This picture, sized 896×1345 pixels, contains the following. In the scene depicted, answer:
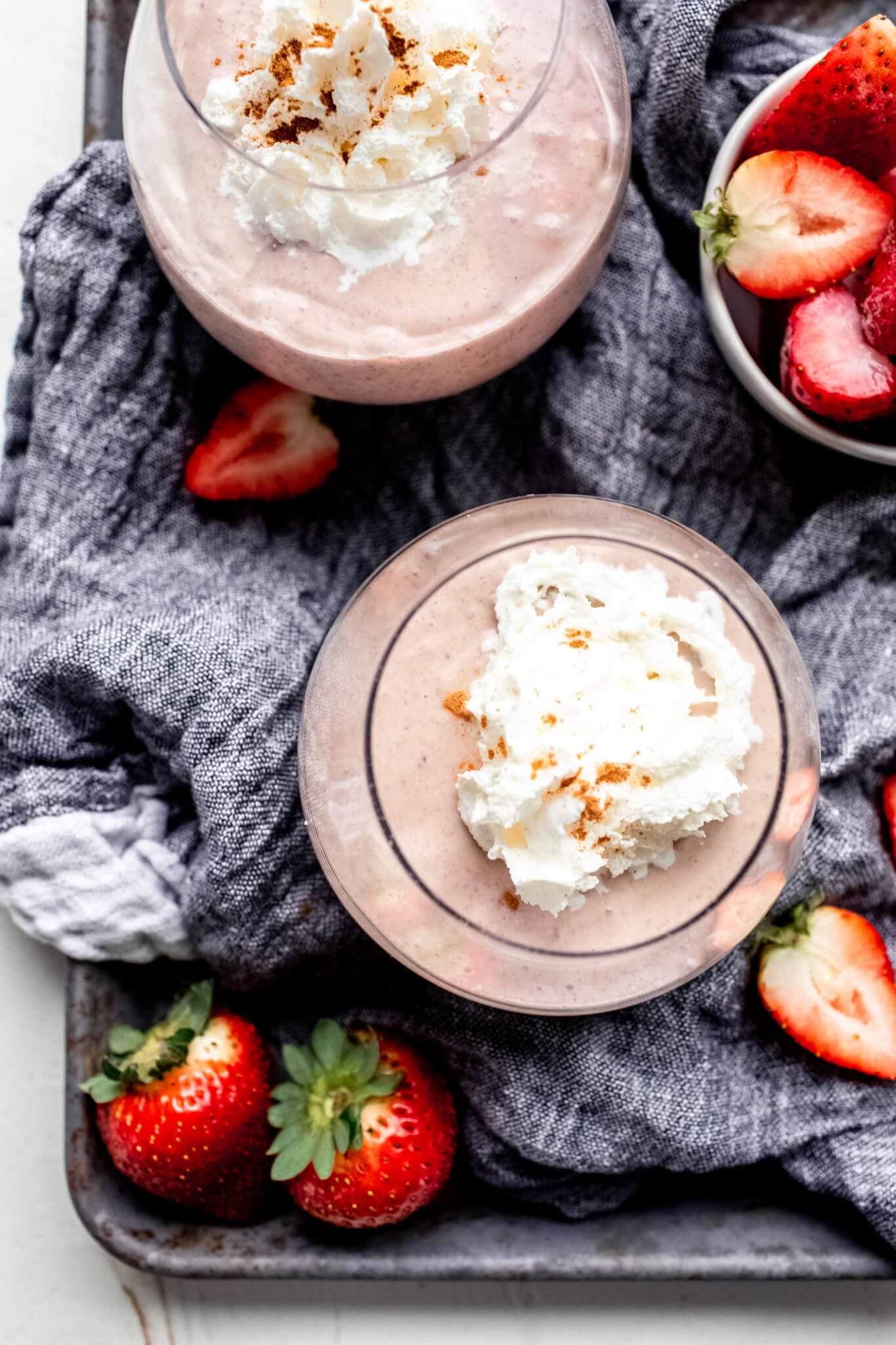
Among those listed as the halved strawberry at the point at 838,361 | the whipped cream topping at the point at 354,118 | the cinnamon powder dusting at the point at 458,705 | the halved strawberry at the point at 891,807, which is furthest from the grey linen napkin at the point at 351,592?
the whipped cream topping at the point at 354,118

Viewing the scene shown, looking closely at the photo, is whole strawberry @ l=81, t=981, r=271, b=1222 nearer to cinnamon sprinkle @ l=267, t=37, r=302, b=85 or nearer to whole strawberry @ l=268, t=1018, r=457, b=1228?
whole strawberry @ l=268, t=1018, r=457, b=1228

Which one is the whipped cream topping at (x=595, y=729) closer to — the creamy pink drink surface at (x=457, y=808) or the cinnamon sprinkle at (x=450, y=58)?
the creamy pink drink surface at (x=457, y=808)

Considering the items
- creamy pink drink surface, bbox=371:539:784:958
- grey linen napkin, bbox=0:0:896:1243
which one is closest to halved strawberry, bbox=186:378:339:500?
grey linen napkin, bbox=0:0:896:1243

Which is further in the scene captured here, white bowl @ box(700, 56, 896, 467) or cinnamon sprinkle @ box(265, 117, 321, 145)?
white bowl @ box(700, 56, 896, 467)

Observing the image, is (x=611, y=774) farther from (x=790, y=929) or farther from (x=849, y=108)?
(x=849, y=108)

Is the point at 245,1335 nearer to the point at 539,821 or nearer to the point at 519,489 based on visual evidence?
the point at 539,821

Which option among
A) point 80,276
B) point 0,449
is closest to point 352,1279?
point 0,449
